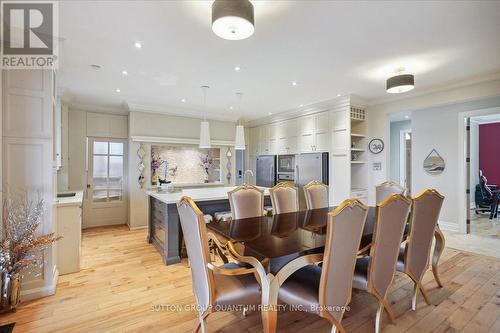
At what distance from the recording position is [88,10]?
2.04m

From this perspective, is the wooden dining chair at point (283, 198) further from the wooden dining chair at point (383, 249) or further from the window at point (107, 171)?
the window at point (107, 171)

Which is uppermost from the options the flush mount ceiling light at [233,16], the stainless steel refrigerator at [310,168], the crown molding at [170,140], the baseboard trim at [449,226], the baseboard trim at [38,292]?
the flush mount ceiling light at [233,16]

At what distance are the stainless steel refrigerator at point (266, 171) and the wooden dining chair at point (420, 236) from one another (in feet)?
14.0

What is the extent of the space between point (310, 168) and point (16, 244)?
15.6 feet

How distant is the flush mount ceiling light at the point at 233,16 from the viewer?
168 cm

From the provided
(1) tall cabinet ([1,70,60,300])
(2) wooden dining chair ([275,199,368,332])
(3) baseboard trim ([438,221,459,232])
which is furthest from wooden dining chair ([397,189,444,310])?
(1) tall cabinet ([1,70,60,300])

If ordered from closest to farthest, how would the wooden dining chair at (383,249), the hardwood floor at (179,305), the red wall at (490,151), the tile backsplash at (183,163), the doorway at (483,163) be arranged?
the wooden dining chair at (383,249) < the hardwood floor at (179,305) < the tile backsplash at (183,163) < the doorway at (483,163) < the red wall at (490,151)

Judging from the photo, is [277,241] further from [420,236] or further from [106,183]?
[106,183]

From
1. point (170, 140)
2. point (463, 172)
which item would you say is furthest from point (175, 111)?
point (463, 172)

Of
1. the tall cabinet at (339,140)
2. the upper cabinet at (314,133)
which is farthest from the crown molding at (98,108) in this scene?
the upper cabinet at (314,133)

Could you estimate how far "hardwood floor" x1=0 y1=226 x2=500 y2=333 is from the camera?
6.56 feet

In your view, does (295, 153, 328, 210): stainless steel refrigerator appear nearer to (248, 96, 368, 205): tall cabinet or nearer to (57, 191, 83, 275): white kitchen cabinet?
(248, 96, 368, 205): tall cabinet

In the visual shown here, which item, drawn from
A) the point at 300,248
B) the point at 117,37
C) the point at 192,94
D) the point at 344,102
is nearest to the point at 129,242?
the point at 192,94

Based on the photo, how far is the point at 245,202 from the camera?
9.41 feet
